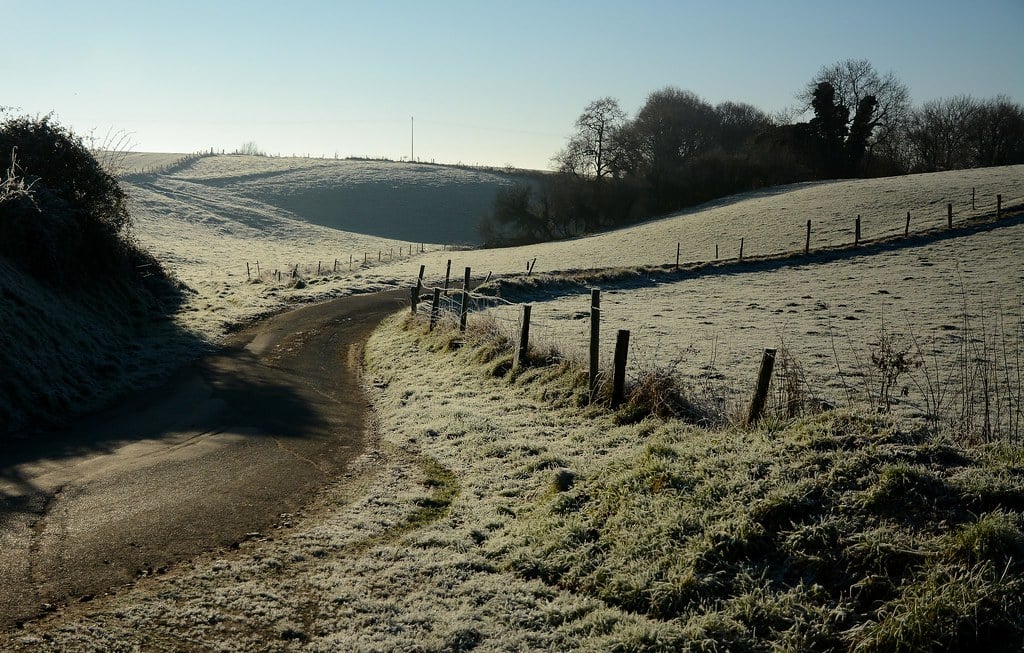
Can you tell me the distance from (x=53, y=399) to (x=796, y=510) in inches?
526

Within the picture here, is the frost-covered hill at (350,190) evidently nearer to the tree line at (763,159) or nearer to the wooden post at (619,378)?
the tree line at (763,159)

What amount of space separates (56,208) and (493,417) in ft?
49.5

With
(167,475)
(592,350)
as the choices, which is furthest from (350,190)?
(167,475)

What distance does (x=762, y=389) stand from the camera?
8.73m

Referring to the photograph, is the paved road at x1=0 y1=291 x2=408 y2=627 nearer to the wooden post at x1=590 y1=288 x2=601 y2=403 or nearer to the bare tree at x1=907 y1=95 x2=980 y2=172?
the wooden post at x1=590 y1=288 x2=601 y2=403

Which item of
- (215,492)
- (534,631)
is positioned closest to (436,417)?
(215,492)

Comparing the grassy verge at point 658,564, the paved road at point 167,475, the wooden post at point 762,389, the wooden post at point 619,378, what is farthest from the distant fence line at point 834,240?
the grassy verge at point 658,564

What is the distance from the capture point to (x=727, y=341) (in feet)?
59.6

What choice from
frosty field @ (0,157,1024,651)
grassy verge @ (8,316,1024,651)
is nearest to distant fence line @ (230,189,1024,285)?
frosty field @ (0,157,1024,651)

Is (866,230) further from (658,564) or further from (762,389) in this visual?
(658,564)

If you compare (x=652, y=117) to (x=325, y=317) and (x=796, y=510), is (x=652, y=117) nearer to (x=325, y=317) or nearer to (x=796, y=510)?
(x=325, y=317)

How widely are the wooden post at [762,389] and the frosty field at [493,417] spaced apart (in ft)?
1.66

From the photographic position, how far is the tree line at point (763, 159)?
69000 mm

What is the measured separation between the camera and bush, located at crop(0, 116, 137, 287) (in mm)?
17969
